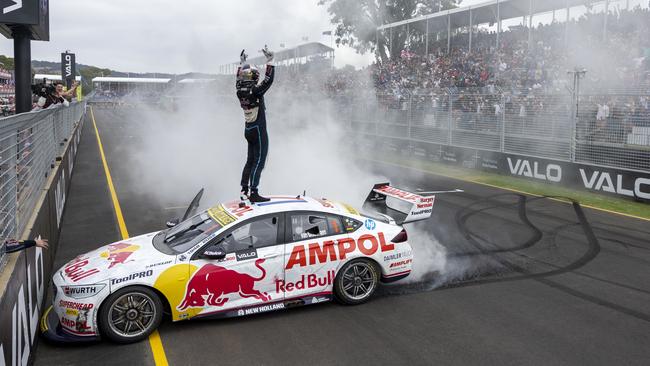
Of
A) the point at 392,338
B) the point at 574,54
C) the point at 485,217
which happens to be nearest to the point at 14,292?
the point at 392,338

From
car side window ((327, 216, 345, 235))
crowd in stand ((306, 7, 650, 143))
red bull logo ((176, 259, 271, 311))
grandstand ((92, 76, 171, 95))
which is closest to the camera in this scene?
red bull logo ((176, 259, 271, 311))

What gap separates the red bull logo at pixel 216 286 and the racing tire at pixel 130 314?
0.27m

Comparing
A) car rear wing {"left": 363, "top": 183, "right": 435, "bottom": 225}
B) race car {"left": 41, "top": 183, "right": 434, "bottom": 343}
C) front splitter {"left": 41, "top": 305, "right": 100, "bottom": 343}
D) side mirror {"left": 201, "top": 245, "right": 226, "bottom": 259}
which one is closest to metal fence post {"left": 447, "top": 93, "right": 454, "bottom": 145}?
car rear wing {"left": 363, "top": 183, "right": 435, "bottom": 225}

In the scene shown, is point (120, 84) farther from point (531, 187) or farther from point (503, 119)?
point (531, 187)

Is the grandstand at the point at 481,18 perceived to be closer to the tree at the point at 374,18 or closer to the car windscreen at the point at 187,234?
the tree at the point at 374,18

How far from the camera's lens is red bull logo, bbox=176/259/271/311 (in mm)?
5684

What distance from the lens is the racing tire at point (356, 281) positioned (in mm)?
6359

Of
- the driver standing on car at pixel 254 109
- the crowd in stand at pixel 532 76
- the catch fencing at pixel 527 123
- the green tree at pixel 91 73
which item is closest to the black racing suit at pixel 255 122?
the driver standing on car at pixel 254 109

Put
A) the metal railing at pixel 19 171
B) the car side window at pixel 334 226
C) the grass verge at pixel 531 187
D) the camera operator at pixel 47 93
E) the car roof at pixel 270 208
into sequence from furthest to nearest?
1. the camera operator at pixel 47 93
2. the grass verge at pixel 531 187
3. the car side window at pixel 334 226
4. the car roof at pixel 270 208
5. the metal railing at pixel 19 171

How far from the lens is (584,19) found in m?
22.5

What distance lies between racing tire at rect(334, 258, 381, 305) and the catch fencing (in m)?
9.41

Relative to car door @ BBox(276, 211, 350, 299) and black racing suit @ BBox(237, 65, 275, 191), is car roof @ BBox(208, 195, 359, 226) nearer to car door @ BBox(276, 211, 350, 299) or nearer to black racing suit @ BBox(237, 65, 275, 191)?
car door @ BBox(276, 211, 350, 299)

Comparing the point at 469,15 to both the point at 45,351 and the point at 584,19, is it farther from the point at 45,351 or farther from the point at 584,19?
the point at 45,351

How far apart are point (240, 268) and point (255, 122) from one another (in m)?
2.85
